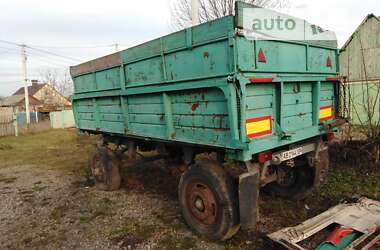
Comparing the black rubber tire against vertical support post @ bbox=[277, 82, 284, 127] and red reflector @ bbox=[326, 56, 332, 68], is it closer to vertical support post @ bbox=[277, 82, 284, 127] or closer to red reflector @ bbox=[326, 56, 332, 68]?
vertical support post @ bbox=[277, 82, 284, 127]

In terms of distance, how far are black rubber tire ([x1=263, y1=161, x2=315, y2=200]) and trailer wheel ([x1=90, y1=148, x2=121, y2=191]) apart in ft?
9.15

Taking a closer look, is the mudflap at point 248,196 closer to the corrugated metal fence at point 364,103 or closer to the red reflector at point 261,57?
the red reflector at point 261,57

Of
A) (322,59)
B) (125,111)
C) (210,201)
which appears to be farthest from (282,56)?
(125,111)

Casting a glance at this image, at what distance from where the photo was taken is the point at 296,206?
4105mm

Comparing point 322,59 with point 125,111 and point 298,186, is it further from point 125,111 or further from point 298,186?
point 125,111

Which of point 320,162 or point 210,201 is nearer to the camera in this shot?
point 210,201

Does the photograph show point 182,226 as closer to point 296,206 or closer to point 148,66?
point 296,206

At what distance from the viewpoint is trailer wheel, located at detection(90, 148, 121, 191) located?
5.22 meters

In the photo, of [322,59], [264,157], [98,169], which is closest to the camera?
[264,157]

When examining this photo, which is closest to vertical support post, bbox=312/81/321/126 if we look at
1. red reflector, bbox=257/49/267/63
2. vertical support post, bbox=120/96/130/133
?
red reflector, bbox=257/49/267/63

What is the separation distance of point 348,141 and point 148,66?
4.35 metres

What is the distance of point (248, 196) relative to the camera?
293cm

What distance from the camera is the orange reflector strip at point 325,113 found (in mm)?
3818

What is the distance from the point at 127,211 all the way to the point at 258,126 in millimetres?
2607
